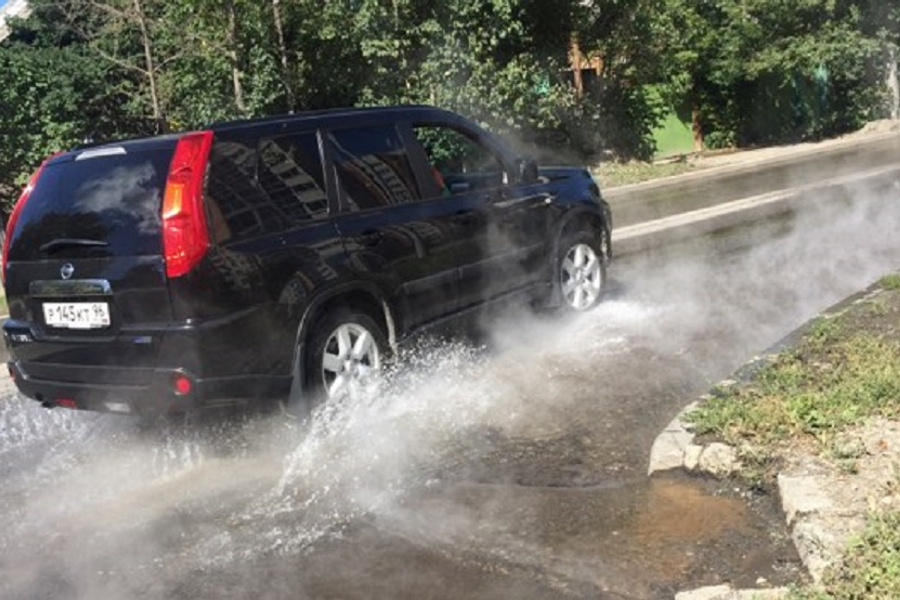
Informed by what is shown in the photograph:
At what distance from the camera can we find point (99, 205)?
464cm

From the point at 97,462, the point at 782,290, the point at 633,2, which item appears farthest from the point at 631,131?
the point at 97,462

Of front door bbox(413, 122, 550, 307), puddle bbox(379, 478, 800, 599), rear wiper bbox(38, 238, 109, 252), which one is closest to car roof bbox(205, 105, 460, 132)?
front door bbox(413, 122, 550, 307)

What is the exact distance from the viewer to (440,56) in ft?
63.4

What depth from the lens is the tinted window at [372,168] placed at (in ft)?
17.3

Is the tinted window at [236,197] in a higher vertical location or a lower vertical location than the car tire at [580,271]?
higher

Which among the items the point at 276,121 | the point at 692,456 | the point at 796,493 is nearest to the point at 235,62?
the point at 276,121

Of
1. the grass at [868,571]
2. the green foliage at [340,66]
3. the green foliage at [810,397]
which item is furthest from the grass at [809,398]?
the green foliage at [340,66]

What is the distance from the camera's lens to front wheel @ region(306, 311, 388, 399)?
4.98 metres

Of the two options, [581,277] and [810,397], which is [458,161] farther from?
[810,397]

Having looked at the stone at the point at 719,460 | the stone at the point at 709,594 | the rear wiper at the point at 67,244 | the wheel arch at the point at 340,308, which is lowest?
the stone at the point at 709,594

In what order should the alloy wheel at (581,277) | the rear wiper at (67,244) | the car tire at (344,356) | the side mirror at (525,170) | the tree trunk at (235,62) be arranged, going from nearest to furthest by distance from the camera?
the rear wiper at (67,244) → the car tire at (344,356) → the side mirror at (525,170) → the alloy wheel at (581,277) → the tree trunk at (235,62)

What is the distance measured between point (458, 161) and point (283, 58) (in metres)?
13.6

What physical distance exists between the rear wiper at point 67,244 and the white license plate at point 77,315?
281mm

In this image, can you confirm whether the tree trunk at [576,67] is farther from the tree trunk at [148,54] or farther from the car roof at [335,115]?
the car roof at [335,115]
